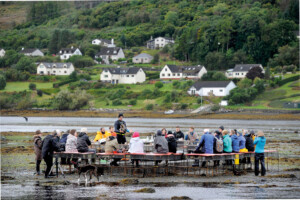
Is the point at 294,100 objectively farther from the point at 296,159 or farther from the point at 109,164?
the point at 109,164

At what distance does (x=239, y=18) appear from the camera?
156875mm

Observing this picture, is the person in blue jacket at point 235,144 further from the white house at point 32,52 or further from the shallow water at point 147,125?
the white house at point 32,52

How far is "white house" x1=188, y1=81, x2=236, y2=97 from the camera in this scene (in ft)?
365

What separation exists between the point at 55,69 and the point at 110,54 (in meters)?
26.3

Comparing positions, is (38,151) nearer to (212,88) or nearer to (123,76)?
(212,88)

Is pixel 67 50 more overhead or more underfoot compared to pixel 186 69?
more overhead

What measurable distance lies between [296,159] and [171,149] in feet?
33.3

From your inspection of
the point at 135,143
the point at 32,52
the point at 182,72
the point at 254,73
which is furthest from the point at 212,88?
the point at 32,52

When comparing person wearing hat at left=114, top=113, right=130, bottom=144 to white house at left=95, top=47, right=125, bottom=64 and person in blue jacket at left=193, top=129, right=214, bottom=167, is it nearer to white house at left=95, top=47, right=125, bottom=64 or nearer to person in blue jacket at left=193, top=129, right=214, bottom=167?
person in blue jacket at left=193, top=129, right=214, bottom=167

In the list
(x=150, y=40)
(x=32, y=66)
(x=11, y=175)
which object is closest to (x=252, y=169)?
(x=11, y=175)

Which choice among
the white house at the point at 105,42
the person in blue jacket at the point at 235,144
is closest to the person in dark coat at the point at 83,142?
the person in blue jacket at the point at 235,144

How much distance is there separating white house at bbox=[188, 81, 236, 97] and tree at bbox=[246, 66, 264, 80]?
192 inches

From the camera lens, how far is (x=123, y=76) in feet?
443

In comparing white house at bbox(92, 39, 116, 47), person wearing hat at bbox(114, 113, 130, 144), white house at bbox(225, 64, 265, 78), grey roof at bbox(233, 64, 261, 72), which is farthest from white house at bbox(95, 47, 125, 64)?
person wearing hat at bbox(114, 113, 130, 144)
